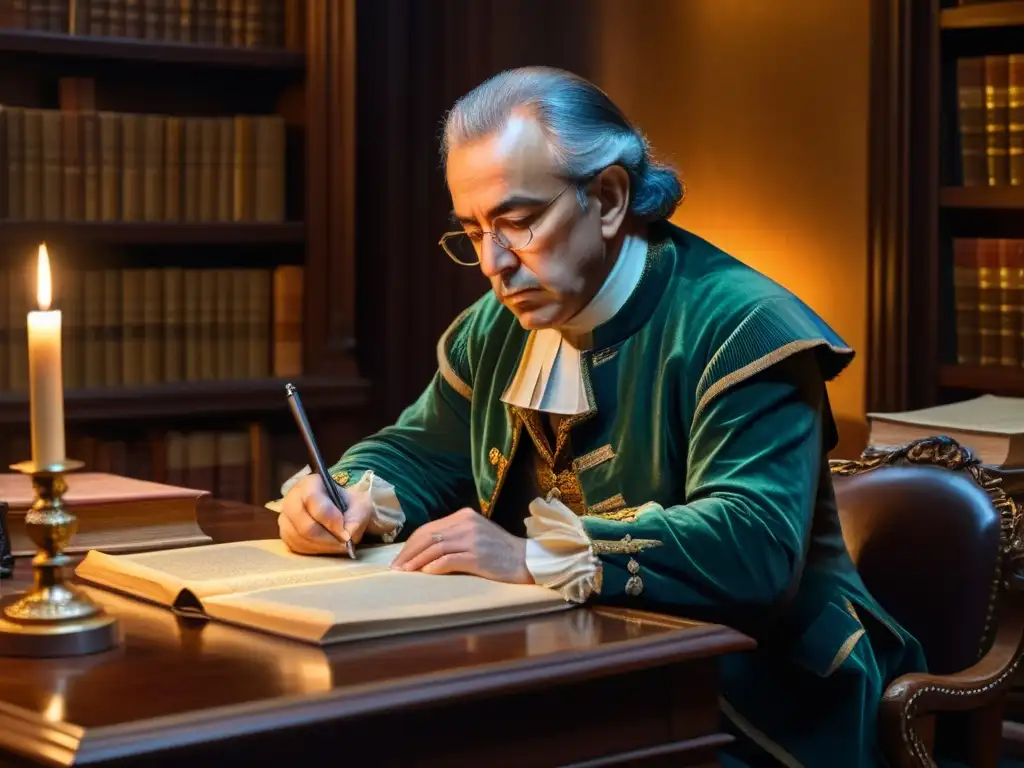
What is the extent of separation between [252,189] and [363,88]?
1.40 ft

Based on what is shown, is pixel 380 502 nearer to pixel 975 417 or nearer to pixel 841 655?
pixel 841 655

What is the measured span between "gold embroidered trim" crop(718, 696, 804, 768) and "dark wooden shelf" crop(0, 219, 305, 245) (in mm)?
2244

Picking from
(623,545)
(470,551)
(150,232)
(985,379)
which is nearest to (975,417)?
(985,379)

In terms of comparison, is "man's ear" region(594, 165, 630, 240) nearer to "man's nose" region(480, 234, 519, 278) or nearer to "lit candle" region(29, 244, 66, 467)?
"man's nose" region(480, 234, 519, 278)

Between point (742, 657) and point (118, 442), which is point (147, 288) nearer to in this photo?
point (118, 442)

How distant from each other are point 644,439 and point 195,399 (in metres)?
2.04

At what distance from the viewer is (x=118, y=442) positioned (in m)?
3.78

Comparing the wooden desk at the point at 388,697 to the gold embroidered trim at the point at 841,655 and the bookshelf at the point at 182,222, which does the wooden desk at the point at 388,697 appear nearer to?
the gold embroidered trim at the point at 841,655

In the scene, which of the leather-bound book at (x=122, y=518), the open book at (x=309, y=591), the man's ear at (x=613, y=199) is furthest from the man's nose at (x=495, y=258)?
the leather-bound book at (x=122, y=518)

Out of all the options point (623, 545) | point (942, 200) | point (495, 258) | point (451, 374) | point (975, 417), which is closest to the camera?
point (623, 545)

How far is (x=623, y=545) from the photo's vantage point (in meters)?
1.68

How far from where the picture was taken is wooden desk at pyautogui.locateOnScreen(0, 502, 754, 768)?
47.4 inches

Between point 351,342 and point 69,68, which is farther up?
point 69,68

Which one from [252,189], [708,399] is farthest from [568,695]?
[252,189]
